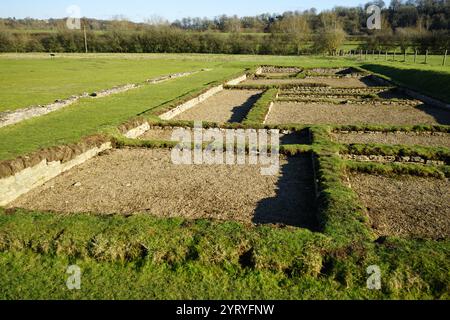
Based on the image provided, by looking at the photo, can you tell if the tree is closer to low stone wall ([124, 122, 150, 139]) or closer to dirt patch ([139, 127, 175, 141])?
dirt patch ([139, 127, 175, 141])

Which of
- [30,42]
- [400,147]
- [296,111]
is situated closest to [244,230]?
[400,147]

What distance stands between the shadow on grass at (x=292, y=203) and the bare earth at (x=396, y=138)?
12.5ft

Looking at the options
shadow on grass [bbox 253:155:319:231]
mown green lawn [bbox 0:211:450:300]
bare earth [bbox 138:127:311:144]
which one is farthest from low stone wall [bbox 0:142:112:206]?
shadow on grass [bbox 253:155:319:231]

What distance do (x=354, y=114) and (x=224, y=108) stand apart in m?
6.52

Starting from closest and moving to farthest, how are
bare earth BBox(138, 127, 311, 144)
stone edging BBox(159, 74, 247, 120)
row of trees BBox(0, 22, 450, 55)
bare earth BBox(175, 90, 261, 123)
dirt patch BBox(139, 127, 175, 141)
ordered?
bare earth BBox(138, 127, 311, 144) → dirt patch BBox(139, 127, 175, 141) → stone edging BBox(159, 74, 247, 120) → bare earth BBox(175, 90, 261, 123) → row of trees BBox(0, 22, 450, 55)

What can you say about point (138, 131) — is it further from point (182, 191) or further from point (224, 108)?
point (224, 108)

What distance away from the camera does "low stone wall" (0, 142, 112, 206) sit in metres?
8.23

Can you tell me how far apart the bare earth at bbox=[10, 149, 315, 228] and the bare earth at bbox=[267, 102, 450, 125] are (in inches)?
249

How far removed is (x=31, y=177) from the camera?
8.99 metres

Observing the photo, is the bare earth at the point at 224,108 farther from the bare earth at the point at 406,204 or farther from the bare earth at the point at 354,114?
the bare earth at the point at 406,204

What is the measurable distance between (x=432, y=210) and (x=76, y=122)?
1186cm

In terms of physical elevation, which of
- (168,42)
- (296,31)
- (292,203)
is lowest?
(292,203)

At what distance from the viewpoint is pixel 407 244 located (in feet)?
18.5

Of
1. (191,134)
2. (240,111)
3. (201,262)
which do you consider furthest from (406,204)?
(240,111)
